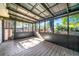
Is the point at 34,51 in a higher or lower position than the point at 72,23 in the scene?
lower

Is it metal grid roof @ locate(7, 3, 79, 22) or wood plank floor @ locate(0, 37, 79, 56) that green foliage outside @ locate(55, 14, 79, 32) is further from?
wood plank floor @ locate(0, 37, 79, 56)

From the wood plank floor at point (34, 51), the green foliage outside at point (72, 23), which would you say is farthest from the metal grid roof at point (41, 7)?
the wood plank floor at point (34, 51)

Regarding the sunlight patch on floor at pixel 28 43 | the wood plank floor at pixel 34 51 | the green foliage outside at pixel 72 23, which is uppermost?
the green foliage outside at pixel 72 23

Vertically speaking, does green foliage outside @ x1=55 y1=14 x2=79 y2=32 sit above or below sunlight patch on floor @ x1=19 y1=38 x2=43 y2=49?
above

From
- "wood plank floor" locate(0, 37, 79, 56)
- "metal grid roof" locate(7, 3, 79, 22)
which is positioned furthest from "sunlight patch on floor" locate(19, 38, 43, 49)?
"metal grid roof" locate(7, 3, 79, 22)

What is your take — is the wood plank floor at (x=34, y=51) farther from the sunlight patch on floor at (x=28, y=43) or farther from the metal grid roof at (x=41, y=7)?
the metal grid roof at (x=41, y=7)

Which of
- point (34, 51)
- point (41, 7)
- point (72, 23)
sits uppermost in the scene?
point (41, 7)

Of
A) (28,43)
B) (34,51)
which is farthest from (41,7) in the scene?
(28,43)

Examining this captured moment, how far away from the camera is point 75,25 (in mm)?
2467

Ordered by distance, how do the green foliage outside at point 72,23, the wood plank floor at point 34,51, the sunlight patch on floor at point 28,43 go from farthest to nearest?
the sunlight patch on floor at point 28,43, the green foliage outside at point 72,23, the wood plank floor at point 34,51

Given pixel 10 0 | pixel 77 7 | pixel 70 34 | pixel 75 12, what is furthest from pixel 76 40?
pixel 10 0

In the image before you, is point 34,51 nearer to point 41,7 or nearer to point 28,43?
point 28,43

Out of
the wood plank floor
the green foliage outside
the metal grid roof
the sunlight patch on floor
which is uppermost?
the metal grid roof

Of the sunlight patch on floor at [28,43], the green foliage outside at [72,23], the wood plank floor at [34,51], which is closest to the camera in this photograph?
the wood plank floor at [34,51]
